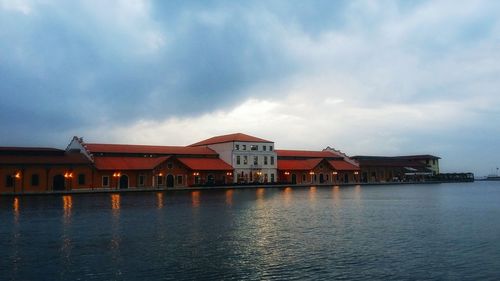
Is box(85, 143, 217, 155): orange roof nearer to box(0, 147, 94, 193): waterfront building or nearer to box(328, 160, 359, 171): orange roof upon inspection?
box(0, 147, 94, 193): waterfront building

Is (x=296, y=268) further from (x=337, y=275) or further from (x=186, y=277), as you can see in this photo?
(x=186, y=277)

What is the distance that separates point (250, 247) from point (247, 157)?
265 ft

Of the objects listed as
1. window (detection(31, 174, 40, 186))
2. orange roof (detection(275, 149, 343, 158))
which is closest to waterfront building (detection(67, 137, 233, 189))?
window (detection(31, 174, 40, 186))

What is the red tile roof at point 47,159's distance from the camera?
74.2 meters

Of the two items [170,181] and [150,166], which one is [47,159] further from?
[170,181]

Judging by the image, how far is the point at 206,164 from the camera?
324ft

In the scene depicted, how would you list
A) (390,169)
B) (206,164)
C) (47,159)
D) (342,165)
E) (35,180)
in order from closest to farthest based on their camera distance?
(35,180) < (47,159) < (206,164) < (342,165) < (390,169)

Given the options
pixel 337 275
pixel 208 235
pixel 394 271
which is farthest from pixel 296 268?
pixel 208 235

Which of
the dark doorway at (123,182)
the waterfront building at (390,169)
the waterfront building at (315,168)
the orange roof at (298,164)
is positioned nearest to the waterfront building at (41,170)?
the dark doorway at (123,182)

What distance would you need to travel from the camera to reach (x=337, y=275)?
18312 millimetres

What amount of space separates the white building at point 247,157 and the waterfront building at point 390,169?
30.1m

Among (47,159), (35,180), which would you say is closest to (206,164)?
(47,159)

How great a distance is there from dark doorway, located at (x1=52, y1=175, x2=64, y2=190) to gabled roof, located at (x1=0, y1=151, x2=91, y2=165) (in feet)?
7.42

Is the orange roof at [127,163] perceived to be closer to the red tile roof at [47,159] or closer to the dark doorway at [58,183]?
the red tile roof at [47,159]
